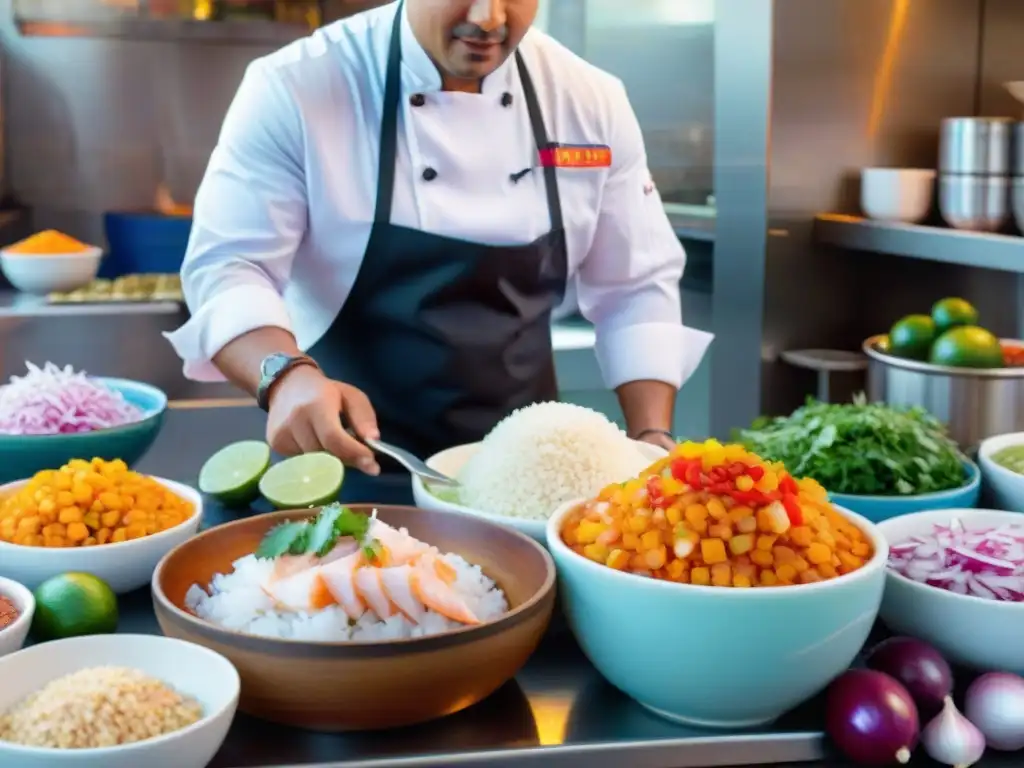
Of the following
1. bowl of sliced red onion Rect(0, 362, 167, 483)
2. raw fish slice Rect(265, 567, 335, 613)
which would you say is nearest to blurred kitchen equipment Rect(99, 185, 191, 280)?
bowl of sliced red onion Rect(0, 362, 167, 483)

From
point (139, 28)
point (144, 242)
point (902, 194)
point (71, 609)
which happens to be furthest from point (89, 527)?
point (139, 28)

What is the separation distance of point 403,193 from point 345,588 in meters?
1.17

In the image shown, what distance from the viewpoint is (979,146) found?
10.1 feet

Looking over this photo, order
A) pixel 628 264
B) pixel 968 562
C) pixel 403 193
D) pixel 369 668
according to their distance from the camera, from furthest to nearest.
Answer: pixel 628 264 < pixel 403 193 < pixel 968 562 < pixel 369 668

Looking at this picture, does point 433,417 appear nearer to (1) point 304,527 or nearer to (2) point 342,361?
(2) point 342,361

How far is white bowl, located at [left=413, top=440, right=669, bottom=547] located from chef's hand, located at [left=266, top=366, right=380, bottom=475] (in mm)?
97

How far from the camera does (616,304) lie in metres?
2.35

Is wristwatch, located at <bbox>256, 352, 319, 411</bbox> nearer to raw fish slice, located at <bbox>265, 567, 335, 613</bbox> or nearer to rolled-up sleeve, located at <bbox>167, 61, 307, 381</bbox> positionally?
rolled-up sleeve, located at <bbox>167, 61, 307, 381</bbox>

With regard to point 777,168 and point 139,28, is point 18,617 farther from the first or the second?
point 139,28

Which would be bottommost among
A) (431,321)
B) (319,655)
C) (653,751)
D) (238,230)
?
(653,751)

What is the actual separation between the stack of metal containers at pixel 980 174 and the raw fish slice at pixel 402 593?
242cm

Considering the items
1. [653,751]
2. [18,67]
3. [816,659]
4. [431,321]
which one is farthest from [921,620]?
[18,67]

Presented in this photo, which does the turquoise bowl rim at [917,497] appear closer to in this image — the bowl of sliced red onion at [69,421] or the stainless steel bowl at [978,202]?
the bowl of sliced red onion at [69,421]

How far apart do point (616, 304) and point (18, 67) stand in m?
3.14
